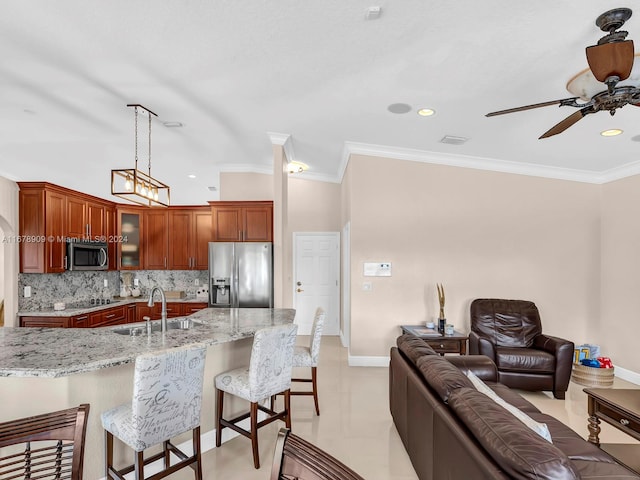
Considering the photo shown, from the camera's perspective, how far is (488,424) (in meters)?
1.54

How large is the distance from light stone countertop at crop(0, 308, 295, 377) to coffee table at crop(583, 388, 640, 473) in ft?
8.16

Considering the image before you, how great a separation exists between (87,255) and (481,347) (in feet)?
18.7

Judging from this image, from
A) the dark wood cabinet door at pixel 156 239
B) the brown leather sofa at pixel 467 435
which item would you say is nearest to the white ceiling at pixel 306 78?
the dark wood cabinet door at pixel 156 239

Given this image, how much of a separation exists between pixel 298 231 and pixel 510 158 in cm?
376

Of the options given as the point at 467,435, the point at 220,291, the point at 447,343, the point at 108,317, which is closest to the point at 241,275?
the point at 220,291

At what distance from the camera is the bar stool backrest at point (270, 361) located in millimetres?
2570

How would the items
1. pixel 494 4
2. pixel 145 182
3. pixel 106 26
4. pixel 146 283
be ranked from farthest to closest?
pixel 146 283, pixel 145 182, pixel 106 26, pixel 494 4

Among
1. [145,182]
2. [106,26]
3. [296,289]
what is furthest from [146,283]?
[106,26]

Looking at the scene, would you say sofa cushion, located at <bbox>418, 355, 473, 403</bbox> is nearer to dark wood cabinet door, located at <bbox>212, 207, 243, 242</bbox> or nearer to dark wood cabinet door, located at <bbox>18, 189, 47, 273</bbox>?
dark wood cabinet door, located at <bbox>212, 207, 243, 242</bbox>

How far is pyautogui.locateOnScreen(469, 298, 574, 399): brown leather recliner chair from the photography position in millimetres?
3941

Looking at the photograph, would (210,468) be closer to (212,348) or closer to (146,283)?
(212,348)

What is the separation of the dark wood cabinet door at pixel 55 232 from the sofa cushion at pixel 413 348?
4.78 metres

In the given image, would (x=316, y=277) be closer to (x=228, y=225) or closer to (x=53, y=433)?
(x=228, y=225)

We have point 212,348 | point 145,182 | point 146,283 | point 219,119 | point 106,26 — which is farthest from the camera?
point 146,283
